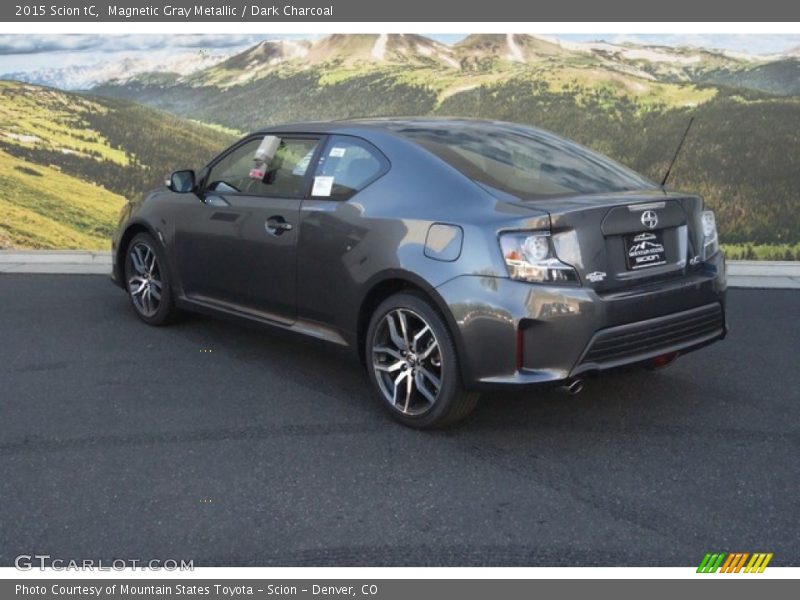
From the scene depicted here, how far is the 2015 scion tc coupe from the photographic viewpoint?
13.2ft

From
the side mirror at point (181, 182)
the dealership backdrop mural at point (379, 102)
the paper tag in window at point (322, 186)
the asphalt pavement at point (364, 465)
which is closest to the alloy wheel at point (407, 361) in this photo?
the asphalt pavement at point (364, 465)

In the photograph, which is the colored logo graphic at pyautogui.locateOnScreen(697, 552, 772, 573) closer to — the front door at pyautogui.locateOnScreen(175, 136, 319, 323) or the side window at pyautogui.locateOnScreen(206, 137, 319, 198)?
the front door at pyautogui.locateOnScreen(175, 136, 319, 323)

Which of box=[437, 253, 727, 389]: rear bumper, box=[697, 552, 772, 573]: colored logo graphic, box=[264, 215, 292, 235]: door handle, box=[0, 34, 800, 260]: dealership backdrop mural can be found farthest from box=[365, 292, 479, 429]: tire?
box=[0, 34, 800, 260]: dealership backdrop mural

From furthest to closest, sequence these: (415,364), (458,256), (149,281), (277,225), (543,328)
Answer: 1. (149,281)
2. (277,225)
3. (415,364)
4. (458,256)
5. (543,328)

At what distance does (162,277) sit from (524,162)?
2834 mm

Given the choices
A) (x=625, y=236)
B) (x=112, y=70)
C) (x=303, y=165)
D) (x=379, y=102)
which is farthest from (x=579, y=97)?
(x=625, y=236)

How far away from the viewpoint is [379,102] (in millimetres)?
12281

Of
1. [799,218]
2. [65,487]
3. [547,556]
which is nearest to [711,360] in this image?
[547,556]

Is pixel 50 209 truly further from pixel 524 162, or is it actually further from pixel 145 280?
pixel 524 162

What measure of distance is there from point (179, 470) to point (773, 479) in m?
2.57

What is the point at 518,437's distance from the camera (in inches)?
173

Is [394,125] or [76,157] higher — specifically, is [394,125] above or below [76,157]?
above

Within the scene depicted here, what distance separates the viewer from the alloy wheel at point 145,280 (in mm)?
6461

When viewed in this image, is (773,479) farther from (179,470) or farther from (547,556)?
(179,470)
